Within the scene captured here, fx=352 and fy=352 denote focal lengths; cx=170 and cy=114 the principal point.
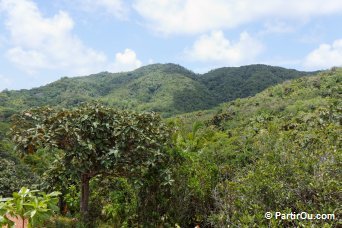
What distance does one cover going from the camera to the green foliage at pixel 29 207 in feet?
5.18

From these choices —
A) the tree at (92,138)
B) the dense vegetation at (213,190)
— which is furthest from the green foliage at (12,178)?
the tree at (92,138)

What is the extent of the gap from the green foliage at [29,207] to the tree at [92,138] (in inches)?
139

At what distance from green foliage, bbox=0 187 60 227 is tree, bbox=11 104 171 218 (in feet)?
11.6

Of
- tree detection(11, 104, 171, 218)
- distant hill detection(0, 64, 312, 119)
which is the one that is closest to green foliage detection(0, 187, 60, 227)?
tree detection(11, 104, 171, 218)

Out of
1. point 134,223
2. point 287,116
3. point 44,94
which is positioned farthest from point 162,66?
point 134,223

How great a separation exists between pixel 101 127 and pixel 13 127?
55.0 inches

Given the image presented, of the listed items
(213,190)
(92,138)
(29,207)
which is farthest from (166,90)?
(29,207)

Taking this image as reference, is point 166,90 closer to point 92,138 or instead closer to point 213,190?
point 92,138

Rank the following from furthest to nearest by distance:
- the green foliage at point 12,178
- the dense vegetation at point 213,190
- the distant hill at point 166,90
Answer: the distant hill at point 166,90 → the green foliage at point 12,178 → the dense vegetation at point 213,190

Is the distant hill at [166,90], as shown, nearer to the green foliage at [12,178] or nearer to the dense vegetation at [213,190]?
the green foliage at [12,178]

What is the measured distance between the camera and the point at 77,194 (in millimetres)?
7930

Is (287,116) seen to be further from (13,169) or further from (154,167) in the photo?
(154,167)

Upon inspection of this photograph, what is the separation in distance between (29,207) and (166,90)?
262 ft

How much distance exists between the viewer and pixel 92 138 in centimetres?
556
